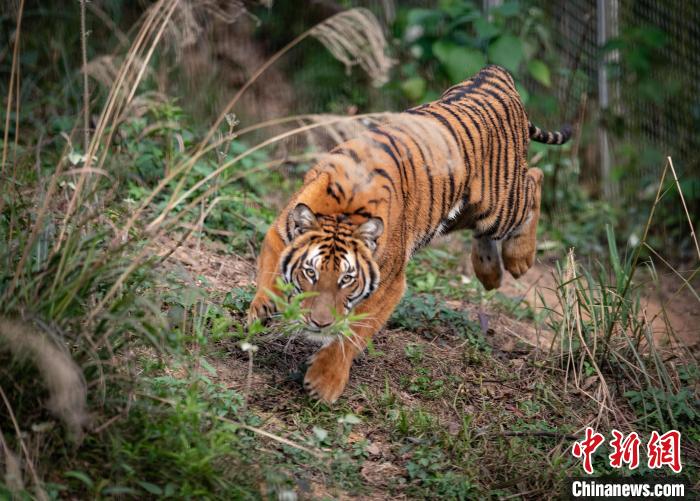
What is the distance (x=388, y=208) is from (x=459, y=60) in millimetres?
3547

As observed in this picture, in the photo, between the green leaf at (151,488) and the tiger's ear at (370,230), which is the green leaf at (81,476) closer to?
the green leaf at (151,488)

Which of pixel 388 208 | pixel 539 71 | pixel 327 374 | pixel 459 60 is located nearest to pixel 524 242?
pixel 388 208

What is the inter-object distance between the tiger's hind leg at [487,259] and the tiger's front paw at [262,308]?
2.03 m

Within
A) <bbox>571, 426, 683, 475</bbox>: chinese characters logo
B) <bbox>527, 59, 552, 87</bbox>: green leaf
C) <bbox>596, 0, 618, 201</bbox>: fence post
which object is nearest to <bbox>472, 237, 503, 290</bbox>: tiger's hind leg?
<bbox>571, 426, 683, 475</bbox>: chinese characters logo

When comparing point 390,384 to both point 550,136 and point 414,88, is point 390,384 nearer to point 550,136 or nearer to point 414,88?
point 550,136

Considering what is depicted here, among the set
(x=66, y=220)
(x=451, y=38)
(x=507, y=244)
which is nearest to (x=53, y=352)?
(x=66, y=220)

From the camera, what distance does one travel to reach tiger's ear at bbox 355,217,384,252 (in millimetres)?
4046

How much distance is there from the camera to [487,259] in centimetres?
573

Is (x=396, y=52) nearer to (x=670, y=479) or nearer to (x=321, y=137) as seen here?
(x=321, y=137)

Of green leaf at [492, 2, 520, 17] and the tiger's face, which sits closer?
the tiger's face

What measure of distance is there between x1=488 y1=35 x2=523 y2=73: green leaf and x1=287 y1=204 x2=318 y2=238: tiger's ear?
12.5ft

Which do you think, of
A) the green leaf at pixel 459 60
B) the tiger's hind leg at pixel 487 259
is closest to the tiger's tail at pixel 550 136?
the tiger's hind leg at pixel 487 259

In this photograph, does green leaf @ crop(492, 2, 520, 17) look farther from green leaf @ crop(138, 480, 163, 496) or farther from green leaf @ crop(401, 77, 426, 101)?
green leaf @ crop(138, 480, 163, 496)

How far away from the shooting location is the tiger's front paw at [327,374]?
4074 millimetres
